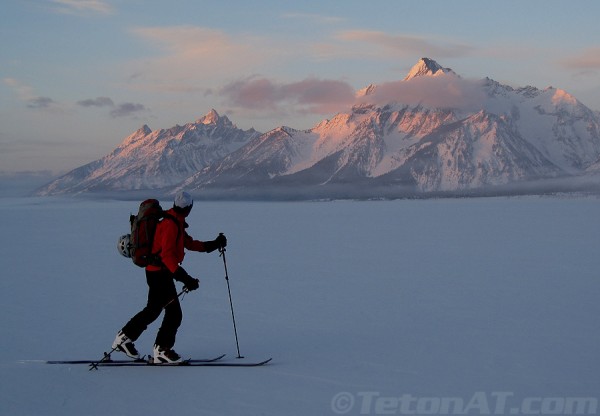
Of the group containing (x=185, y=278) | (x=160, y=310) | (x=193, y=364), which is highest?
(x=185, y=278)

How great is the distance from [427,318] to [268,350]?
2657 mm

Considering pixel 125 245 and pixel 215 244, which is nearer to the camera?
pixel 125 245

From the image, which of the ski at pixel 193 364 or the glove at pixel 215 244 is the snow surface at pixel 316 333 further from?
the glove at pixel 215 244

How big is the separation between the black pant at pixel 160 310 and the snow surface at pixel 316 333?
366 mm

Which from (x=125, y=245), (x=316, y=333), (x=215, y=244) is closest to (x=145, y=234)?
(x=125, y=245)

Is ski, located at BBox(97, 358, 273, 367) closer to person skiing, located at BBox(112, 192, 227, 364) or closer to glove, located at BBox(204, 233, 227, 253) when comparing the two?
person skiing, located at BBox(112, 192, 227, 364)

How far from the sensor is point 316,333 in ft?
26.9

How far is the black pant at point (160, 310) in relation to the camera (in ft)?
21.7

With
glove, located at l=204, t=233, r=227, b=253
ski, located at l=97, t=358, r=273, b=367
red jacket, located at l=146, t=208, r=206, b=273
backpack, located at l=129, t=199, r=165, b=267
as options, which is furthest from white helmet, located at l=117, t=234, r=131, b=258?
ski, located at l=97, t=358, r=273, b=367

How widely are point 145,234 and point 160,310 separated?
0.84m

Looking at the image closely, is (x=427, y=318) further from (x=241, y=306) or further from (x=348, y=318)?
(x=241, y=306)

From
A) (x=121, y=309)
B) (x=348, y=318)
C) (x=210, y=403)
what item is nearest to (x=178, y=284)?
(x=121, y=309)

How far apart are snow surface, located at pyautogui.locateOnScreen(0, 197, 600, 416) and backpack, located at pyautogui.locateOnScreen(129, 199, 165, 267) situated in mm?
1196

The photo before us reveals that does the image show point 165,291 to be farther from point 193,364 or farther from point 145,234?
point 193,364
